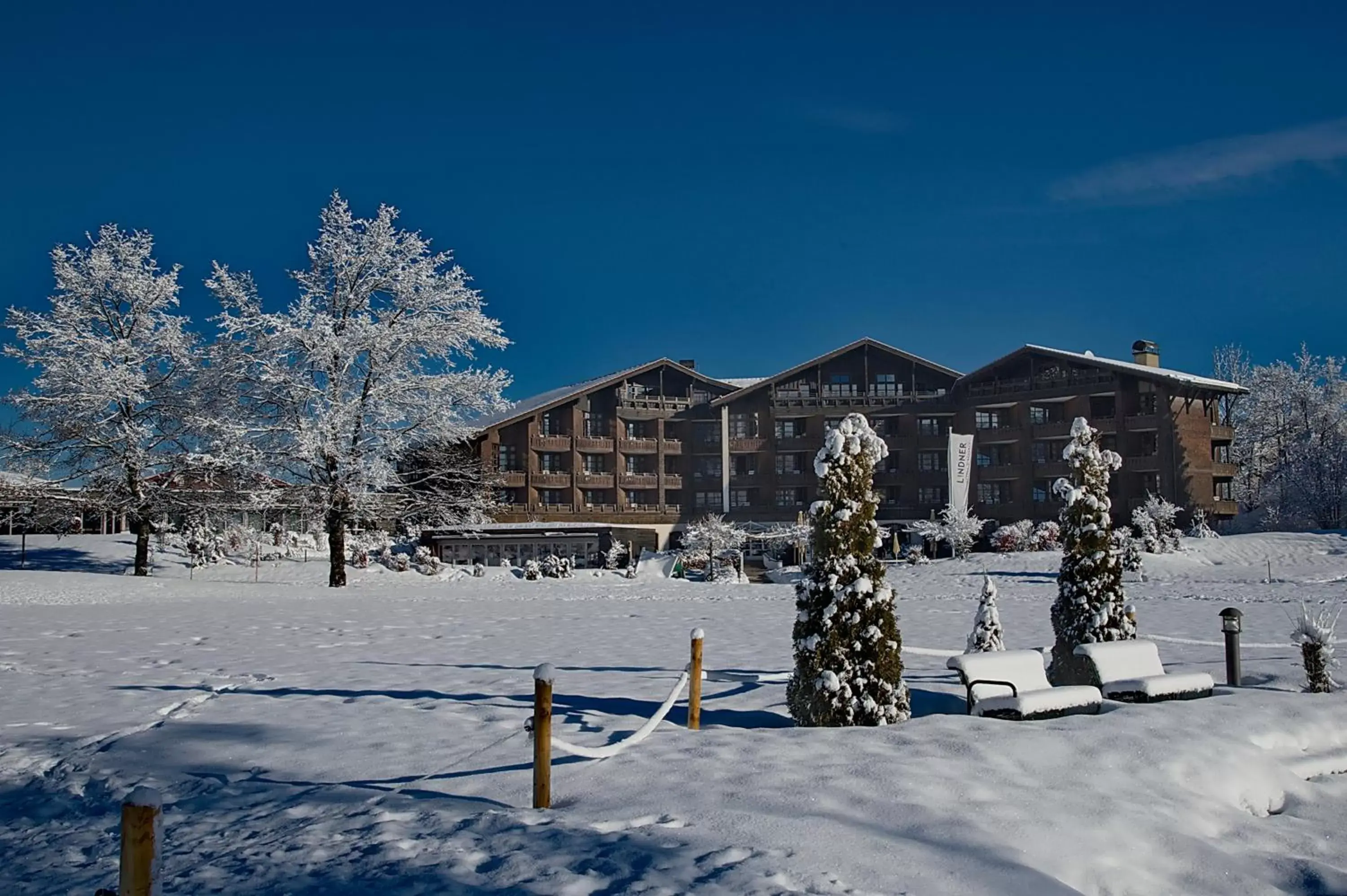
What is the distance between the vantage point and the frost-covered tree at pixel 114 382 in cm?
3244

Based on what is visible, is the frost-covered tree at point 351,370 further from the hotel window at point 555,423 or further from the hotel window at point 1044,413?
the hotel window at point 1044,413

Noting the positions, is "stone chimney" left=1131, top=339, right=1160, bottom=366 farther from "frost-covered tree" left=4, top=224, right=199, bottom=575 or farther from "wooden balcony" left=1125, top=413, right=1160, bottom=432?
"frost-covered tree" left=4, top=224, right=199, bottom=575

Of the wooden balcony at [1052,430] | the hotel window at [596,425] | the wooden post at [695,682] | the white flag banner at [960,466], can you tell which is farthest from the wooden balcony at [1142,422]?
the wooden post at [695,682]

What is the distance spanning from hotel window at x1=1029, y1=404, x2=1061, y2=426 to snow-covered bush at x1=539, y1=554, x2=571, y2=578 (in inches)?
1142

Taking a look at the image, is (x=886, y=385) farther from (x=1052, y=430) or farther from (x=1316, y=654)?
(x=1316, y=654)

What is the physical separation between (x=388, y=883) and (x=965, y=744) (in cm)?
443

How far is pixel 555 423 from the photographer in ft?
196

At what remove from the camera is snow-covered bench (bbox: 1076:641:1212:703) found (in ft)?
32.9

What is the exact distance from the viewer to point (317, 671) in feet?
43.5

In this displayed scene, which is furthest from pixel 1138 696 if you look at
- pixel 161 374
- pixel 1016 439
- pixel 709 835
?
pixel 1016 439

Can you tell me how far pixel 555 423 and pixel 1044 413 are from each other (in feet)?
92.9

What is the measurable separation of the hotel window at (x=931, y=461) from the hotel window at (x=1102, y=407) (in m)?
9.21

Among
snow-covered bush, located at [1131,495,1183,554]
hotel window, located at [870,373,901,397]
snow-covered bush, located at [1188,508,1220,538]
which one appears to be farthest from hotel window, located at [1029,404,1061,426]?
snow-covered bush, located at [1188,508,1220,538]

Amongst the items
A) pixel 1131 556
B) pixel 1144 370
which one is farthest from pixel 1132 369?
pixel 1131 556
